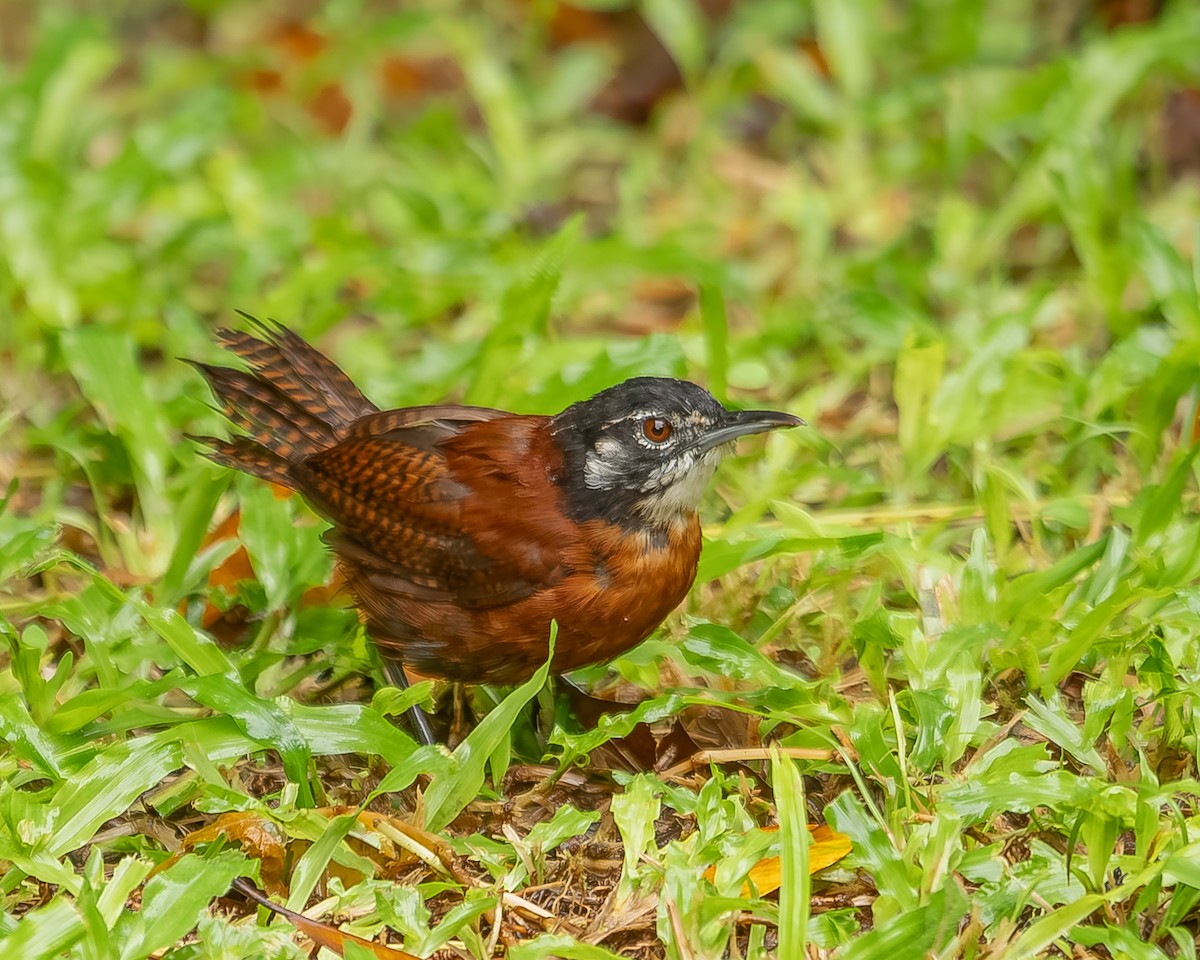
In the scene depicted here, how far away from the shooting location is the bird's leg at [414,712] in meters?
4.00

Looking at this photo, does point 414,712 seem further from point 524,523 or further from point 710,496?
point 710,496

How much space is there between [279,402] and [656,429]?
50.1 inches

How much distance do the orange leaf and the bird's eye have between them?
1.06m

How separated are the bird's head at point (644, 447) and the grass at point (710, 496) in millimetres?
383

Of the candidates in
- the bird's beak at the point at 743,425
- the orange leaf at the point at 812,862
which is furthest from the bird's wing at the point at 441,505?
the orange leaf at the point at 812,862

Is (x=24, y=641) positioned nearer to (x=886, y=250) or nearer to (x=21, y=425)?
(x=21, y=425)

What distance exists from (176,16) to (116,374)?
4.17 meters

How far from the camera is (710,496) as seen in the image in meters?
5.01

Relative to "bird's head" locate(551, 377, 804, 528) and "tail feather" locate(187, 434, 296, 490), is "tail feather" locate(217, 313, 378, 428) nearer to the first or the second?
"tail feather" locate(187, 434, 296, 490)

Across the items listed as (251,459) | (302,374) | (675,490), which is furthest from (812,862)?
(302,374)

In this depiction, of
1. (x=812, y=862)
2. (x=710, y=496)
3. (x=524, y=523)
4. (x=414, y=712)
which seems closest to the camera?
(x=812, y=862)

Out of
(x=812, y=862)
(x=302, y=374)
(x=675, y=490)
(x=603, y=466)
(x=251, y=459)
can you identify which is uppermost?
(x=302, y=374)

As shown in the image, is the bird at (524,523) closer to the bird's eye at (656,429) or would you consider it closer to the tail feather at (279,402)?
the bird's eye at (656,429)

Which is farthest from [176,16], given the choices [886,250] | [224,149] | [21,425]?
[886,250]
